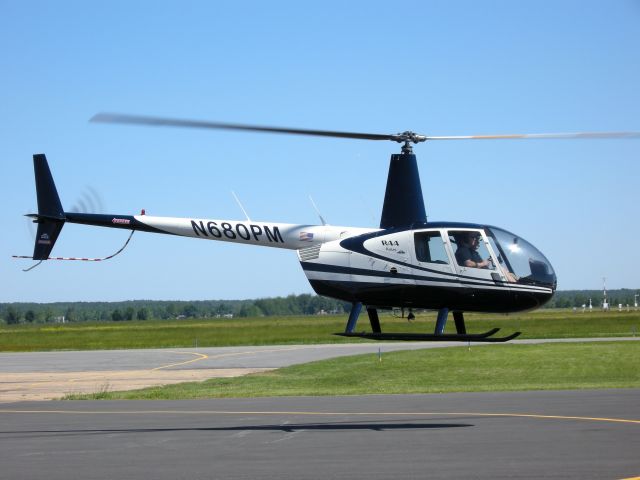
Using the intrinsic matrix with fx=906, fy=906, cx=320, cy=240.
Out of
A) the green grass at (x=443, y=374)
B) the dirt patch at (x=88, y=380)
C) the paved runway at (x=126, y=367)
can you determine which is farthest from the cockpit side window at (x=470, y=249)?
the paved runway at (x=126, y=367)

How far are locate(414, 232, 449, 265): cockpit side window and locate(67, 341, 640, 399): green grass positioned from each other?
14298 millimetres

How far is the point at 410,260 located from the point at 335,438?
4267 mm

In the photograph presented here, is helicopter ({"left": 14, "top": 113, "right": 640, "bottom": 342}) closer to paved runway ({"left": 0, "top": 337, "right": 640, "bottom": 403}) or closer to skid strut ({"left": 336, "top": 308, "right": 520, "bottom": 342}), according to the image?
skid strut ({"left": 336, "top": 308, "right": 520, "bottom": 342})

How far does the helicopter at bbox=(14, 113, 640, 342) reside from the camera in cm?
1934

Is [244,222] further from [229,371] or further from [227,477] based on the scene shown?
[229,371]

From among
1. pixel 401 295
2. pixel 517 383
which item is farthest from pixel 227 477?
pixel 517 383

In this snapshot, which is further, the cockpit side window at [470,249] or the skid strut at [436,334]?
the cockpit side window at [470,249]

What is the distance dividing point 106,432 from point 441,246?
30.8ft

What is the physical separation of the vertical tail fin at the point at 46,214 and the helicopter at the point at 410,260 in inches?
183

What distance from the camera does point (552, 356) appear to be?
45125 mm

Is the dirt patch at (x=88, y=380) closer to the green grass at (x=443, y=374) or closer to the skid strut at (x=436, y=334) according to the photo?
the green grass at (x=443, y=374)

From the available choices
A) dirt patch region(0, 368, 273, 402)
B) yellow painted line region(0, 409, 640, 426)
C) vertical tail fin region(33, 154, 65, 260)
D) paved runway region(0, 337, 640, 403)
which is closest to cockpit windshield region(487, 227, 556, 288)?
yellow painted line region(0, 409, 640, 426)

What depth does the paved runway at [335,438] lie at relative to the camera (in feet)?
51.4

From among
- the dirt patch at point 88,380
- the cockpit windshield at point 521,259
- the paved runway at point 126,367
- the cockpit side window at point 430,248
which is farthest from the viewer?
the paved runway at point 126,367
